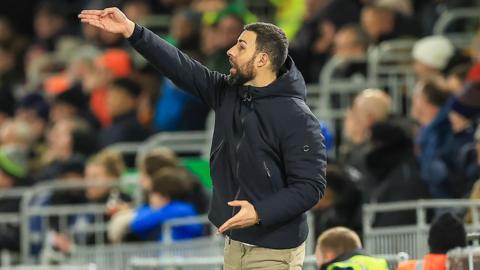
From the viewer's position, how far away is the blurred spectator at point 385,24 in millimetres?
14383

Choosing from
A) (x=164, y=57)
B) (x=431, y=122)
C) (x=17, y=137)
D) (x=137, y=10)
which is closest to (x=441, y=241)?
(x=164, y=57)

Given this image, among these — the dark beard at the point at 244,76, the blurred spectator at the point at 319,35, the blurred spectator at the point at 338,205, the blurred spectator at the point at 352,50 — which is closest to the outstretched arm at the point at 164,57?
the dark beard at the point at 244,76

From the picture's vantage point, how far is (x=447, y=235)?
8117mm

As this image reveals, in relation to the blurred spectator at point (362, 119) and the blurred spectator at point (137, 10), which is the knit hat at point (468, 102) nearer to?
the blurred spectator at point (362, 119)

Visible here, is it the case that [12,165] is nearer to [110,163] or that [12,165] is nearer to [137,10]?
[110,163]

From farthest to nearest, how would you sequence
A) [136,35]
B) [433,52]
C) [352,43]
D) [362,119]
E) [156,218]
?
[352,43]
[433,52]
[362,119]
[156,218]
[136,35]

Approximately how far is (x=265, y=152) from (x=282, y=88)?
317 mm

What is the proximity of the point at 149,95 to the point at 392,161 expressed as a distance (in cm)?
451

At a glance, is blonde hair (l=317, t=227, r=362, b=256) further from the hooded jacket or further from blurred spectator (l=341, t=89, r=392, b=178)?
blurred spectator (l=341, t=89, r=392, b=178)

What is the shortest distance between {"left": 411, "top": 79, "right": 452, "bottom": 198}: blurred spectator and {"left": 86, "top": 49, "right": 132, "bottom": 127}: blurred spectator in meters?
5.10

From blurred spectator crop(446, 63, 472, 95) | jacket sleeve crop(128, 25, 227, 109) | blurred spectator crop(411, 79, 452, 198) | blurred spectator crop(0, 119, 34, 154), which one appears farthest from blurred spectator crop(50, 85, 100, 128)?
jacket sleeve crop(128, 25, 227, 109)

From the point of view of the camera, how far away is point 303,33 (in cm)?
1541

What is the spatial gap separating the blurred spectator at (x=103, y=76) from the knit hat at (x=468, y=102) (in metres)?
5.77

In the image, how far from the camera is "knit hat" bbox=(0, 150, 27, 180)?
15.2 meters
